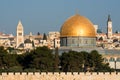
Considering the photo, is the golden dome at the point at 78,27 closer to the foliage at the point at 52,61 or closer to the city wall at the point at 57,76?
the foliage at the point at 52,61

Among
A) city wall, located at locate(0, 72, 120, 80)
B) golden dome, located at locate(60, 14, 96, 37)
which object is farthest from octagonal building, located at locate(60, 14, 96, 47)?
city wall, located at locate(0, 72, 120, 80)

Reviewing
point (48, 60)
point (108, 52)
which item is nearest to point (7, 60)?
point (48, 60)

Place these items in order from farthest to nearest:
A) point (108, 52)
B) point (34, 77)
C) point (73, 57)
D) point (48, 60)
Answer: point (108, 52), point (73, 57), point (48, 60), point (34, 77)

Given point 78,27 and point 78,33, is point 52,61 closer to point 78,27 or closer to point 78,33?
point 78,33

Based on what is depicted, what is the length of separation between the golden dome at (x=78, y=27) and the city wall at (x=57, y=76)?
3738 cm

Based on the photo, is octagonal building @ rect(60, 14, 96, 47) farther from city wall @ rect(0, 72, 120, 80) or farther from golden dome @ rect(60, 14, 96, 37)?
city wall @ rect(0, 72, 120, 80)

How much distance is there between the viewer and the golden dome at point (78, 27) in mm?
68625

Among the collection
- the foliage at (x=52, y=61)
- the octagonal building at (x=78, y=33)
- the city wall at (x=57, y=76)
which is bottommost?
the city wall at (x=57, y=76)

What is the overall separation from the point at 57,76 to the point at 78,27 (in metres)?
38.6

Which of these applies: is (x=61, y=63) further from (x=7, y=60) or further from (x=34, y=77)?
(x=34, y=77)

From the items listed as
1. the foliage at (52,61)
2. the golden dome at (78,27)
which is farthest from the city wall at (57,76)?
the golden dome at (78,27)

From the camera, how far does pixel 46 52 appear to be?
170 ft

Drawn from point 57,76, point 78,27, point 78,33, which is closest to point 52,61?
point 57,76

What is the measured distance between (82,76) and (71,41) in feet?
127
